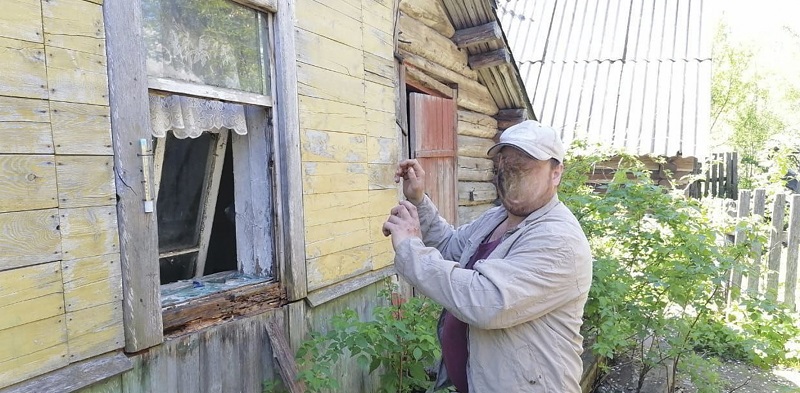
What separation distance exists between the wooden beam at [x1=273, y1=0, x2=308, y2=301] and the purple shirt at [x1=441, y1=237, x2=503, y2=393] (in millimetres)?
1194

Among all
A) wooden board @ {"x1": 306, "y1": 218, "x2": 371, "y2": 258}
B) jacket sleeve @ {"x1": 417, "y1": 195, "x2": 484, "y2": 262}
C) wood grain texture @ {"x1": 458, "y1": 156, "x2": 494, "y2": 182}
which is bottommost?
wooden board @ {"x1": 306, "y1": 218, "x2": 371, "y2": 258}

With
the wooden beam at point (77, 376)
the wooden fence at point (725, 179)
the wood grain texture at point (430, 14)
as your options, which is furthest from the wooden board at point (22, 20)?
the wooden fence at point (725, 179)

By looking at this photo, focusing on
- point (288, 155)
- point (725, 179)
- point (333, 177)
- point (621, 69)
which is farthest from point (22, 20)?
point (725, 179)

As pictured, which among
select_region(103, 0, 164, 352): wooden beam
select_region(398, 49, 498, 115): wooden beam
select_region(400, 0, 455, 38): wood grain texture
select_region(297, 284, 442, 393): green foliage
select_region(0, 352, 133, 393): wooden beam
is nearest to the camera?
select_region(0, 352, 133, 393): wooden beam

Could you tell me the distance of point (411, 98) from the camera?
4879 millimetres

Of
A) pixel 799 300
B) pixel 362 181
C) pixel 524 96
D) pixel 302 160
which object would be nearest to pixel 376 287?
pixel 362 181

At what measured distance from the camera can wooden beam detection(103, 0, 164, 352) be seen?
2166 mm

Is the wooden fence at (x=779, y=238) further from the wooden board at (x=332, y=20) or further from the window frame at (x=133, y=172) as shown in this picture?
the window frame at (x=133, y=172)

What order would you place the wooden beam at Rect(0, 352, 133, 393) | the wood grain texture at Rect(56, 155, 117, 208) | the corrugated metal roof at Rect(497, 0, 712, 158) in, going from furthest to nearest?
the corrugated metal roof at Rect(497, 0, 712, 158) → the wood grain texture at Rect(56, 155, 117, 208) → the wooden beam at Rect(0, 352, 133, 393)

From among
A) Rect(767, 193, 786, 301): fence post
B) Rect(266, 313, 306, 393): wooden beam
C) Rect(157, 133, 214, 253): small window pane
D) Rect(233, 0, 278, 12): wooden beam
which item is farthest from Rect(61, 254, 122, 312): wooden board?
Rect(767, 193, 786, 301): fence post

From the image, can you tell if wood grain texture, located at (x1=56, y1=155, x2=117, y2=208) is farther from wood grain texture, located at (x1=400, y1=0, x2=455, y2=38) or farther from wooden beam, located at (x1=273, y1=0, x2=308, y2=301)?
wood grain texture, located at (x1=400, y1=0, x2=455, y2=38)

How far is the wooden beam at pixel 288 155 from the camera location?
302 centimetres

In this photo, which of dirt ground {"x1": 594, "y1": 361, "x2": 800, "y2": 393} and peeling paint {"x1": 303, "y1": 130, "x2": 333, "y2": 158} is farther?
dirt ground {"x1": 594, "y1": 361, "x2": 800, "y2": 393}

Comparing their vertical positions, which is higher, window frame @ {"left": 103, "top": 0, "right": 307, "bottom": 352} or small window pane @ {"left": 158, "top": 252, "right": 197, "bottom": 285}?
window frame @ {"left": 103, "top": 0, "right": 307, "bottom": 352}
